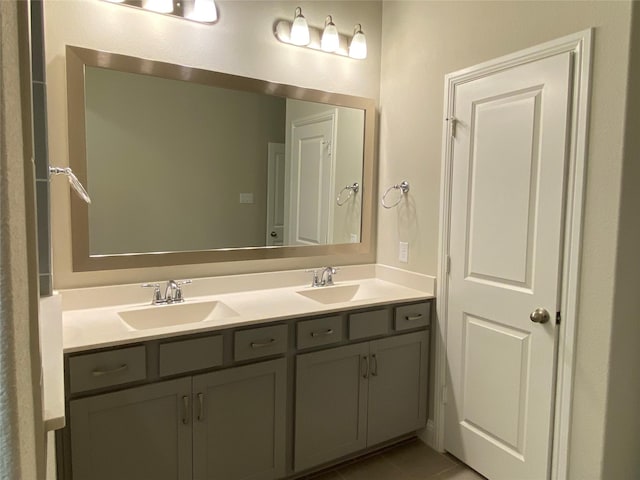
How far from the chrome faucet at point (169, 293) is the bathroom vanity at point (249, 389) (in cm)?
7

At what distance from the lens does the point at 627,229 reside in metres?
1.62

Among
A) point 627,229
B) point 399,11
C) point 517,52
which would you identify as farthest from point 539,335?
point 399,11

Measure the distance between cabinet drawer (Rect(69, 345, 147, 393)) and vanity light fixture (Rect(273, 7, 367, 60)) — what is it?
1747 millimetres

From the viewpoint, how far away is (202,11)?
81.3 inches

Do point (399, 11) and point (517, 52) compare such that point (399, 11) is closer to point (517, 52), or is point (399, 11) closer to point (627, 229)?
point (517, 52)

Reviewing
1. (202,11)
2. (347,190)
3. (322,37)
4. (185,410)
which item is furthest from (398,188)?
(185,410)

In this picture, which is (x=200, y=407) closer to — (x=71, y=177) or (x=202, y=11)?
(x=71, y=177)

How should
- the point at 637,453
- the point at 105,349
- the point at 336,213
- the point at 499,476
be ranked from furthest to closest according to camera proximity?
the point at 336,213
the point at 499,476
the point at 637,453
the point at 105,349

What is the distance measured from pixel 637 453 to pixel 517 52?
1761mm

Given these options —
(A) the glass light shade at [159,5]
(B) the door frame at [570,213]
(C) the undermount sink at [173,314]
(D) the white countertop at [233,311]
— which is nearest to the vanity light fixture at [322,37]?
(A) the glass light shade at [159,5]

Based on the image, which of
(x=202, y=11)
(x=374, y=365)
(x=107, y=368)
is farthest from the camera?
(x=374, y=365)

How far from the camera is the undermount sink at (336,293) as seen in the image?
2.44 meters

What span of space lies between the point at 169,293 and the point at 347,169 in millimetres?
1275

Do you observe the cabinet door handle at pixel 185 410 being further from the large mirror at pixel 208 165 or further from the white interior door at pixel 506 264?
the white interior door at pixel 506 264
